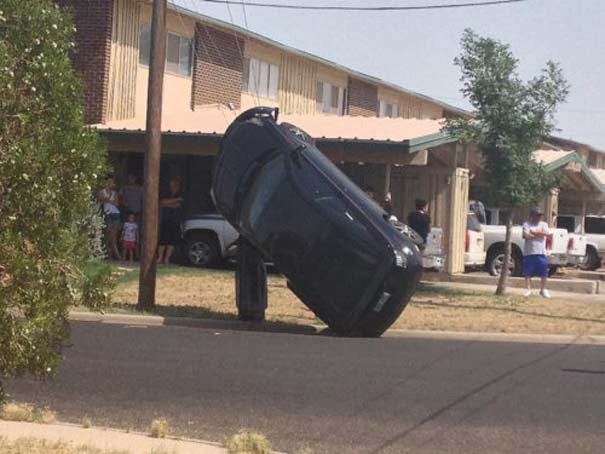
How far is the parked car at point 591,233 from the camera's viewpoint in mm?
35750

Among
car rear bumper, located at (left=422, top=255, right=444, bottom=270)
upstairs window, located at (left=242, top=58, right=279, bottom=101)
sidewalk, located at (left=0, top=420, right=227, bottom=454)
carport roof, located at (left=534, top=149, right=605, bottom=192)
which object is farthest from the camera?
upstairs window, located at (left=242, top=58, right=279, bottom=101)

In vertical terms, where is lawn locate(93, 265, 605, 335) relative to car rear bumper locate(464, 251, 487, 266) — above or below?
below

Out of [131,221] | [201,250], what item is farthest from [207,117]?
[131,221]

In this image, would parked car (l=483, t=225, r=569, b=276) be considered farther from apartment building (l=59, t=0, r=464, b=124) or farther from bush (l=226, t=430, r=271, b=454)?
bush (l=226, t=430, r=271, b=454)

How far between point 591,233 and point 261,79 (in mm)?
12388

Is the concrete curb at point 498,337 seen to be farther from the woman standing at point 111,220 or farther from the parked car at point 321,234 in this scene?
the woman standing at point 111,220

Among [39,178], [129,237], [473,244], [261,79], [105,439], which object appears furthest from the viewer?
[261,79]

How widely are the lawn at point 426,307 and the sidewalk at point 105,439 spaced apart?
Result: 21.4ft

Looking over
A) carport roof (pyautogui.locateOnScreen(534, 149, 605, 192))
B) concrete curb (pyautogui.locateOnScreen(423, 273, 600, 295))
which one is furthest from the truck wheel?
concrete curb (pyautogui.locateOnScreen(423, 273, 600, 295))

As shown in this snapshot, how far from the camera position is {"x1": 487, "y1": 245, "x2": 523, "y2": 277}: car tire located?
28922 millimetres

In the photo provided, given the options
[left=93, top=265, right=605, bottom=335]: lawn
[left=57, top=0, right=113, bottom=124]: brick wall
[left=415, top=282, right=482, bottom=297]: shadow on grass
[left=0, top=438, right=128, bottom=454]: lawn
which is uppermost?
[left=57, top=0, right=113, bottom=124]: brick wall

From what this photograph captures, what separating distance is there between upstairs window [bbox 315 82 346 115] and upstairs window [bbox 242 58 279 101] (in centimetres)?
310

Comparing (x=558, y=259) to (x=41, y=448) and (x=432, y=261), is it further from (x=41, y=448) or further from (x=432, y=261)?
(x=41, y=448)

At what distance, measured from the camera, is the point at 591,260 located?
35.8 m
